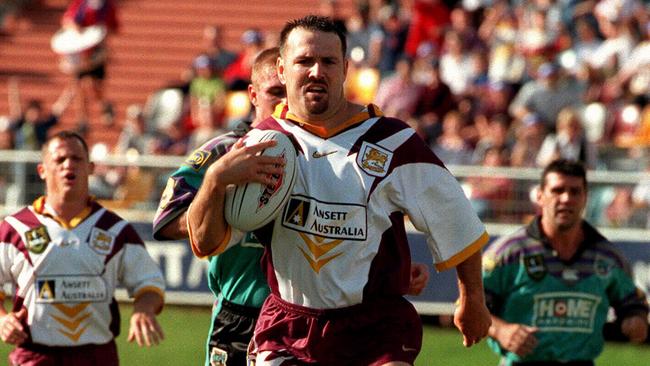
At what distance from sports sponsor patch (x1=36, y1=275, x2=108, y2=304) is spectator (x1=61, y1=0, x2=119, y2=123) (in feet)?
43.0

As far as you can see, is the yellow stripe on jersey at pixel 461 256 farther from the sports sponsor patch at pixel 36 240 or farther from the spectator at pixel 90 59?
the spectator at pixel 90 59

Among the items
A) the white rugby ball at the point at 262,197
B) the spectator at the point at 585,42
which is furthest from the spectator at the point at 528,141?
the white rugby ball at the point at 262,197

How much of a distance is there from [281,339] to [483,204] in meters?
9.30

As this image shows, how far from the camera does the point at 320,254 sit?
596 centimetres

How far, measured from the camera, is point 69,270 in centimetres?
884

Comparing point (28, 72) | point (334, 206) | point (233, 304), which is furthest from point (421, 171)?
point (28, 72)

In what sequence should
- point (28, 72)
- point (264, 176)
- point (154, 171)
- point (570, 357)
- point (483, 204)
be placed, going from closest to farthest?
point (264, 176) < point (570, 357) < point (483, 204) < point (154, 171) < point (28, 72)

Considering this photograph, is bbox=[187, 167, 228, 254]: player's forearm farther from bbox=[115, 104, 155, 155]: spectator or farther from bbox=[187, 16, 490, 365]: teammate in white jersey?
bbox=[115, 104, 155, 155]: spectator

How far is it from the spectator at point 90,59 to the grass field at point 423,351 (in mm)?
7368

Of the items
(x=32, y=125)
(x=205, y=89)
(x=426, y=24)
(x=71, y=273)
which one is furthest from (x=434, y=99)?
(x=71, y=273)

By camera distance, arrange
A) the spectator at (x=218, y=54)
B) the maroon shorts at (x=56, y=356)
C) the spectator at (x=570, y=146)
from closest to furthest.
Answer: the maroon shorts at (x=56, y=356)
the spectator at (x=570, y=146)
the spectator at (x=218, y=54)

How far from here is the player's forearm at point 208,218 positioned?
18.9 feet

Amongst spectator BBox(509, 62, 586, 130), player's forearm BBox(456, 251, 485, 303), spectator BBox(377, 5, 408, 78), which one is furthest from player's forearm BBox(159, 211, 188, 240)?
spectator BBox(377, 5, 408, 78)

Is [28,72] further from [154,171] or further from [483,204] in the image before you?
[483,204]
